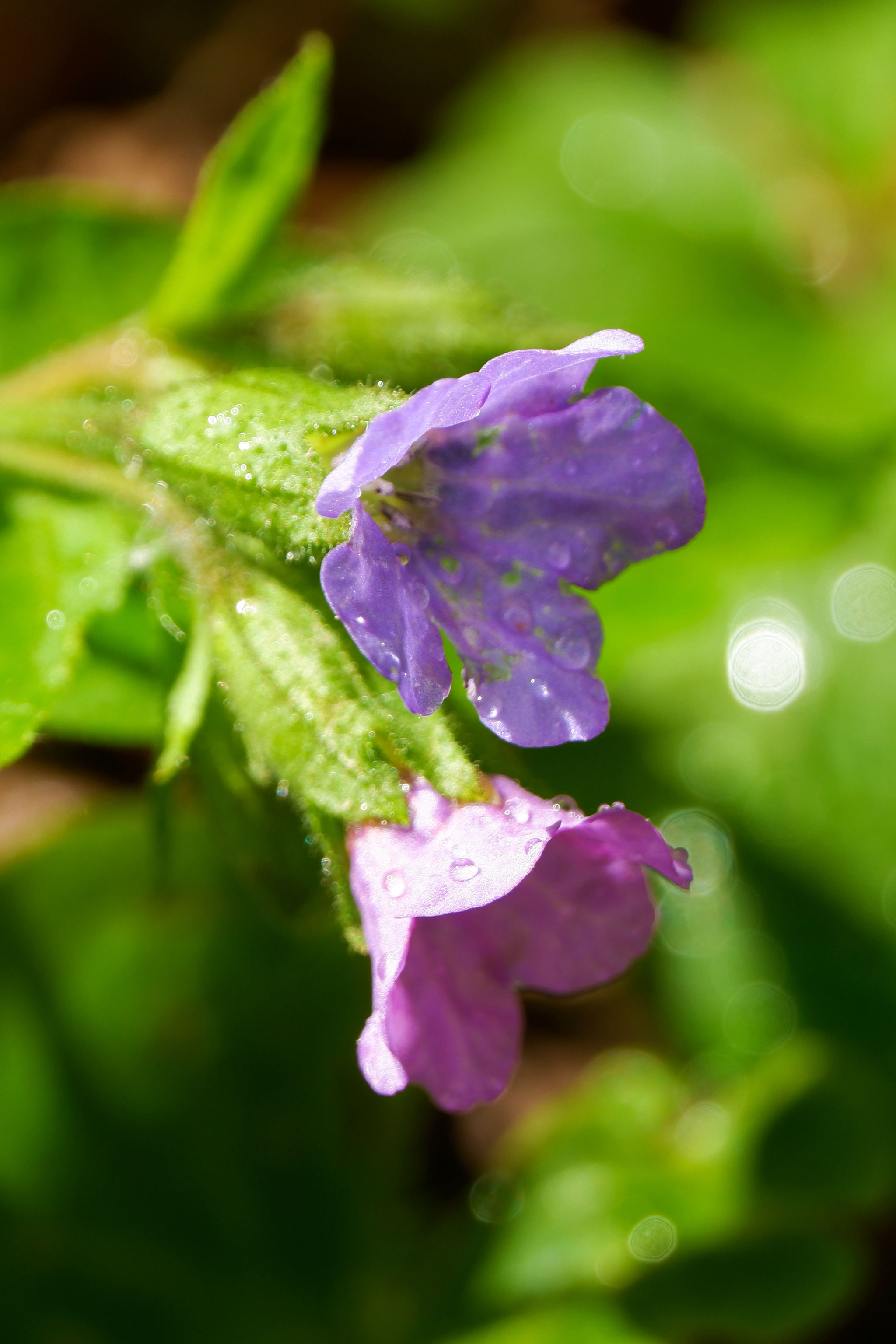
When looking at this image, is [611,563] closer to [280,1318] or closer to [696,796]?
[696,796]

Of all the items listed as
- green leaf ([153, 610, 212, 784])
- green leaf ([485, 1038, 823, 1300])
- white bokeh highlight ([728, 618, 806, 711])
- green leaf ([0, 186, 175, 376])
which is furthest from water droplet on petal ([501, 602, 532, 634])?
white bokeh highlight ([728, 618, 806, 711])

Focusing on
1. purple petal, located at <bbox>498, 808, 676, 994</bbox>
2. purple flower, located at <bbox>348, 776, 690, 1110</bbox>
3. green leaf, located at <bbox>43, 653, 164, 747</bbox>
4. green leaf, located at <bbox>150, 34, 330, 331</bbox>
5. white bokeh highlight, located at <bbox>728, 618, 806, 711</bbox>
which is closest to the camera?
purple flower, located at <bbox>348, 776, 690, 1110</bbox>

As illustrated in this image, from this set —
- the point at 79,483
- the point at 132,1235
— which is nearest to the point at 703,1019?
the point at 132,1235

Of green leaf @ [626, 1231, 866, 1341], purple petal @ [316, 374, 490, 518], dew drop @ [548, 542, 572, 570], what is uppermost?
purple petal @ [316, 374, 490, 518]

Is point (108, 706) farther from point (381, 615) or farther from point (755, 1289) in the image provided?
point (755, 1289)

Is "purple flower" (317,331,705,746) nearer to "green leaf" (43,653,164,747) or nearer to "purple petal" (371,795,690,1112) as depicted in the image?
"purple petal" (371,795,690,1112)
